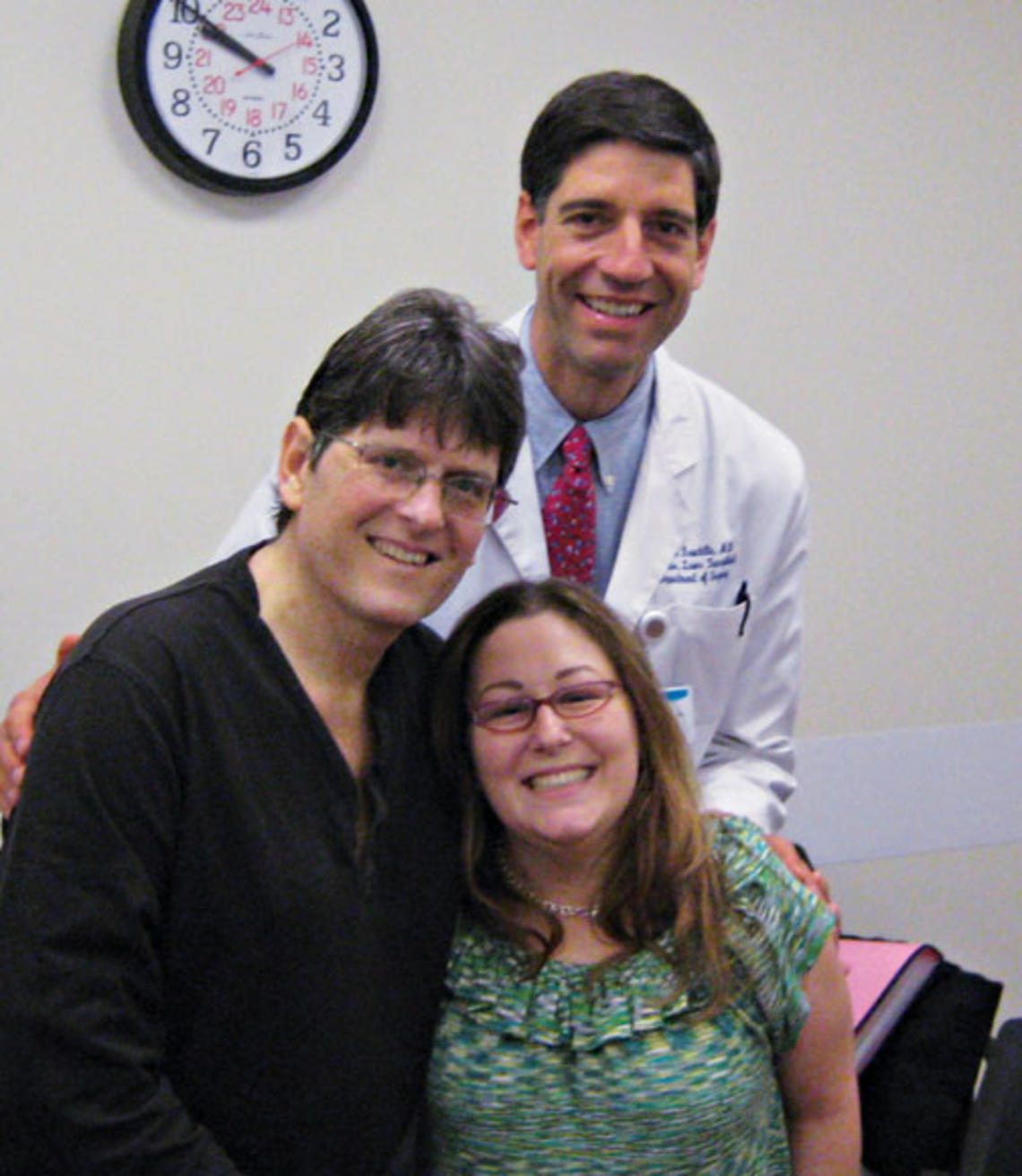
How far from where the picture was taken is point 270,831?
4.17 feet

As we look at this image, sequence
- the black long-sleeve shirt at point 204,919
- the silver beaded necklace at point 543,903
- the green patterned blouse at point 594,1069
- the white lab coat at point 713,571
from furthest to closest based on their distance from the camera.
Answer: the white lab coat at point 713,571 < the silver beaded necklace at point 543,903 < the green patterned blouse at point 594,1069 < the black long-sleeve shirt at point 204,919

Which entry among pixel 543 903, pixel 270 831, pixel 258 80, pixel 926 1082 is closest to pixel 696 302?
pixel 258 80

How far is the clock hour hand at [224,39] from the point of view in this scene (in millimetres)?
2348

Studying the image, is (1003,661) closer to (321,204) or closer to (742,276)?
(742,276)

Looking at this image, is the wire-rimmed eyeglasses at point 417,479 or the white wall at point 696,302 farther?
the white wall at point 696,302

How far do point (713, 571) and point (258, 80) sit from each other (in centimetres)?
108

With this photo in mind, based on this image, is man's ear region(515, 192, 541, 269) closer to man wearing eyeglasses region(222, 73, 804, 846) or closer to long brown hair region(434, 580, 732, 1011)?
man wearing eyeglasses region(222, 73, 804, 846)

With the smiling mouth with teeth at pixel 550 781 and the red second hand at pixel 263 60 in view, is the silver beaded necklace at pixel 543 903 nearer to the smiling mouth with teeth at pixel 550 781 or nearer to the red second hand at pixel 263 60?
the smiling mouth with teeth at pixel 550 781

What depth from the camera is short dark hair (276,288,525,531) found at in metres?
1.31

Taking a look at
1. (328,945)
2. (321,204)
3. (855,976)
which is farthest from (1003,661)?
(328,945)

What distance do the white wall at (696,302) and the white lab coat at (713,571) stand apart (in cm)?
67

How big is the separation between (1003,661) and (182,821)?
226cm

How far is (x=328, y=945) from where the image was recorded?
1.29 m

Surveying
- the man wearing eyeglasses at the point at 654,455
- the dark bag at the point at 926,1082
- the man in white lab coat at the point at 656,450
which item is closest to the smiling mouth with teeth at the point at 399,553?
the man in white lab coat at the point at 656,450
